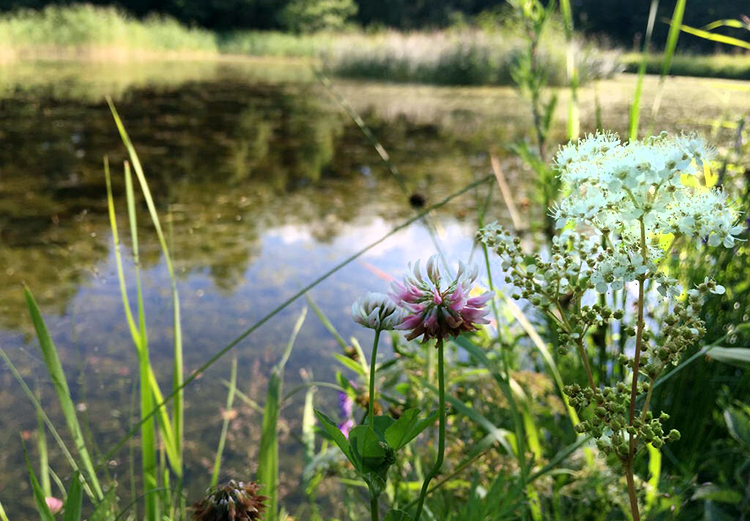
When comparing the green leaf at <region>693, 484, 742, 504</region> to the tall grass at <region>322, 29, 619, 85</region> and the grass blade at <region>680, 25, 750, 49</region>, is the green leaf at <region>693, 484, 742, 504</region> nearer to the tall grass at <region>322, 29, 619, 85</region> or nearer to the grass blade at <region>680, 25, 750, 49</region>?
the grass blade at <region>680, 25, 750, 49</region>

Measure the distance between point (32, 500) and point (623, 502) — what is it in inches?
48.0

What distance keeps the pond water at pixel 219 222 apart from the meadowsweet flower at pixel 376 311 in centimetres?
47

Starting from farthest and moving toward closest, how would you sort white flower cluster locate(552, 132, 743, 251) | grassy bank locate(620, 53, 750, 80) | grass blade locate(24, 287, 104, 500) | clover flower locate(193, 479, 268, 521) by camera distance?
grassy bank locate(620, 53, 750, 80), grass blade locate(24, 287, 104, 500), clover flower locate(193, 479, 268, 521), white flower cluster locate(552, 132, 743, 251)

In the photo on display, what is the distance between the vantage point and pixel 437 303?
1.40ft

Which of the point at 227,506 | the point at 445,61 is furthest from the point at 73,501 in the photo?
the point at 445,61

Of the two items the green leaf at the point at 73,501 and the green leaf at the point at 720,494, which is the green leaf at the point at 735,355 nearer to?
the green leaf at the point at 720,494

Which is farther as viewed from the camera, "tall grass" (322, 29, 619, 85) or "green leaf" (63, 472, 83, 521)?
"tall grass" (322, 29, 619, 85)

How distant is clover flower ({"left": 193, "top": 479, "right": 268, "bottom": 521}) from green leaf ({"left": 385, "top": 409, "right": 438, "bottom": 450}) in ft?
0.70

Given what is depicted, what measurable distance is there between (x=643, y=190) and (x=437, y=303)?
0.51 ft

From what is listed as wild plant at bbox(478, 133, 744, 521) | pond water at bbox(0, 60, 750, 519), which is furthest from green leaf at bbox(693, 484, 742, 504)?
pond water at bbox(0, 60, 750, 519)

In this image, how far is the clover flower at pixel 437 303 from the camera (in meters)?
0.42

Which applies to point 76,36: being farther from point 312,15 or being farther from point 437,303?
point 437,303

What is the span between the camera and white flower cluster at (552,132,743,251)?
1.20ft

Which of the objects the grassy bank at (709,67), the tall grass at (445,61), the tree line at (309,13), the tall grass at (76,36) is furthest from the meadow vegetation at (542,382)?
the tree line at (309,13)
